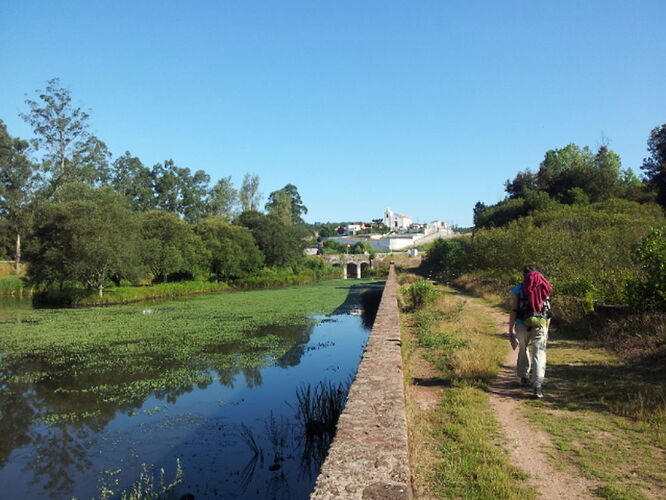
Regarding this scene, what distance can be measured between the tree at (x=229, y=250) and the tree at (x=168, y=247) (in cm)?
185

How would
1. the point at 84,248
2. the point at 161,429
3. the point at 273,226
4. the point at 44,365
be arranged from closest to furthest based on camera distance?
the point at 161,429 → the point at 44,365 → the point at 84,248 → the point at 273,226

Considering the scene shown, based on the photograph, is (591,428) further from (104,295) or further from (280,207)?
(280,207)

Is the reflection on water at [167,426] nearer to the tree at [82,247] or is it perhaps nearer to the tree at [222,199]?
the tree at [82,247]

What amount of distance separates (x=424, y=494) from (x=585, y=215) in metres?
26.1

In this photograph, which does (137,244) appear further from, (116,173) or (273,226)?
(116,173)

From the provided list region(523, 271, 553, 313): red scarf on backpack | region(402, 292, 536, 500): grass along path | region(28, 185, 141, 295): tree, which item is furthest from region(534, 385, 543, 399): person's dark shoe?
region(28, 185, 141, 295): tree

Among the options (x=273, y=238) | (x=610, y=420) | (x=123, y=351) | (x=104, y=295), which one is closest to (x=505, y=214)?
(x=273, y=238)

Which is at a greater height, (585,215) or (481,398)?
(585,215)

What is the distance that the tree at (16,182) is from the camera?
45.0 metres

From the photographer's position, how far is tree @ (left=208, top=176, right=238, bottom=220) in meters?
71.2

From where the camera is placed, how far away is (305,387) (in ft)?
35.0

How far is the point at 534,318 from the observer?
652cm

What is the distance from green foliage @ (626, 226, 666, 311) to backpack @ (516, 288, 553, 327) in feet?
12.9

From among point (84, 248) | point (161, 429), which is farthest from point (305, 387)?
point (84, 248)
